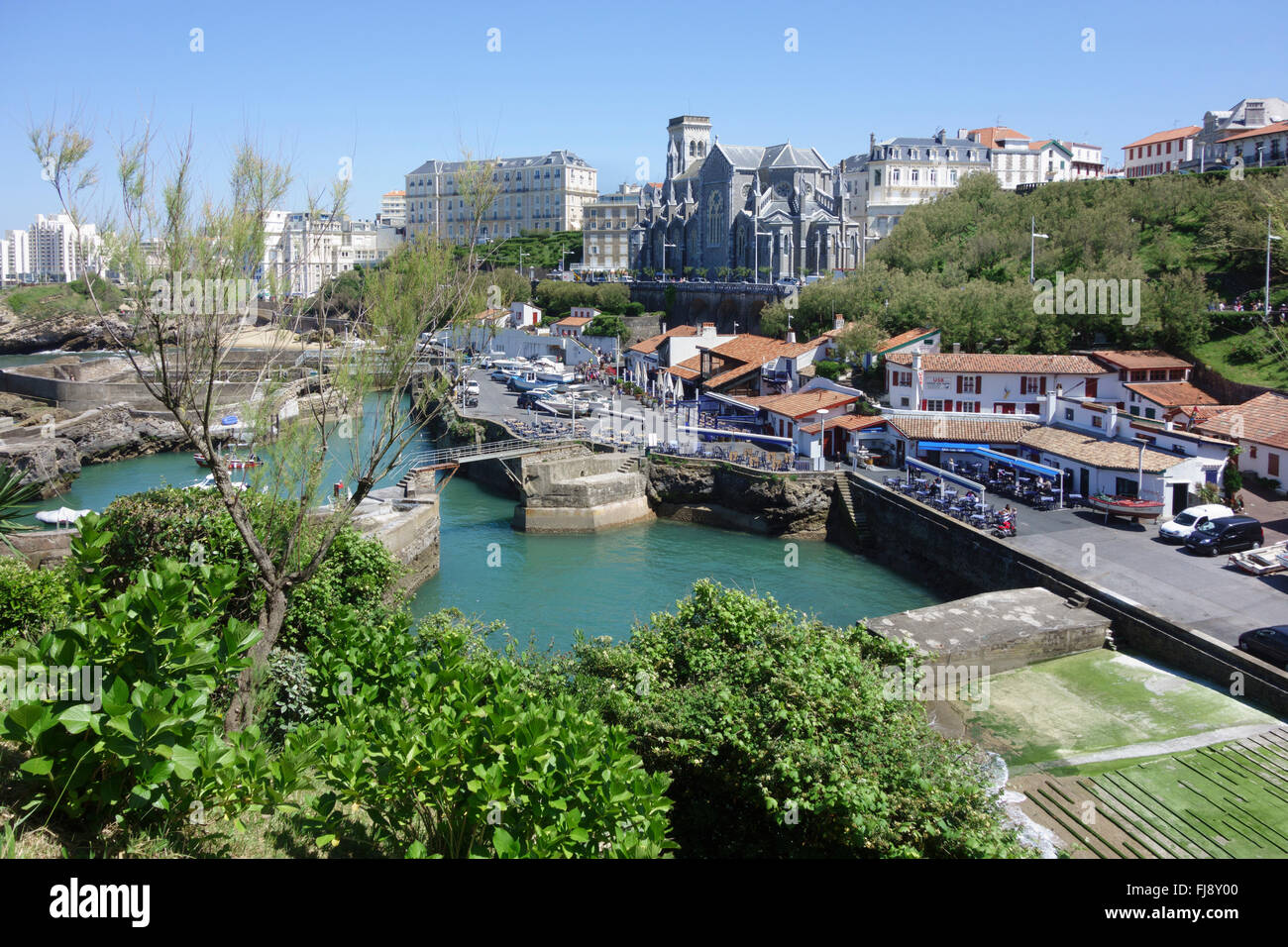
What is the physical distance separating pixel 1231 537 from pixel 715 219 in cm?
6224

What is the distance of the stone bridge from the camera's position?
66.6 m

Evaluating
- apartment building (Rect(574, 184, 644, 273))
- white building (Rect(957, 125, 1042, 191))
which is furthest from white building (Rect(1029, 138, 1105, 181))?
apartment building (Rect(574, 184, 644, 273))

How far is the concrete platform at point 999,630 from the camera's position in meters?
20.3

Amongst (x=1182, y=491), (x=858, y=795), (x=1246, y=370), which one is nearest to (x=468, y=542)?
(x=1182, y=491)

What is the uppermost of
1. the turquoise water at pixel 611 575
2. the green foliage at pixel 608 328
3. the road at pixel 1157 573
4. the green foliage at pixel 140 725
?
the green foliage at pixel 608 328

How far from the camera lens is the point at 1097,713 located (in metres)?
18.3

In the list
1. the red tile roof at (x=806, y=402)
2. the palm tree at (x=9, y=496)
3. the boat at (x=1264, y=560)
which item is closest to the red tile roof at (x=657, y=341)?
the red tile roof at (x=806, y=402)

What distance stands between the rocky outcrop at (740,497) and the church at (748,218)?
3959cm

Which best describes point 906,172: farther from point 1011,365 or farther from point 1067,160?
point 1011,365

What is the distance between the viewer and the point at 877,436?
3728 centimetres

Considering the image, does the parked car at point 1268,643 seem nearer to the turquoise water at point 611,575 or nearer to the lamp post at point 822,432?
the turquoise water at point 611,575

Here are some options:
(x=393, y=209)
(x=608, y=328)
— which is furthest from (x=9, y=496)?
(x=393, y=209)
